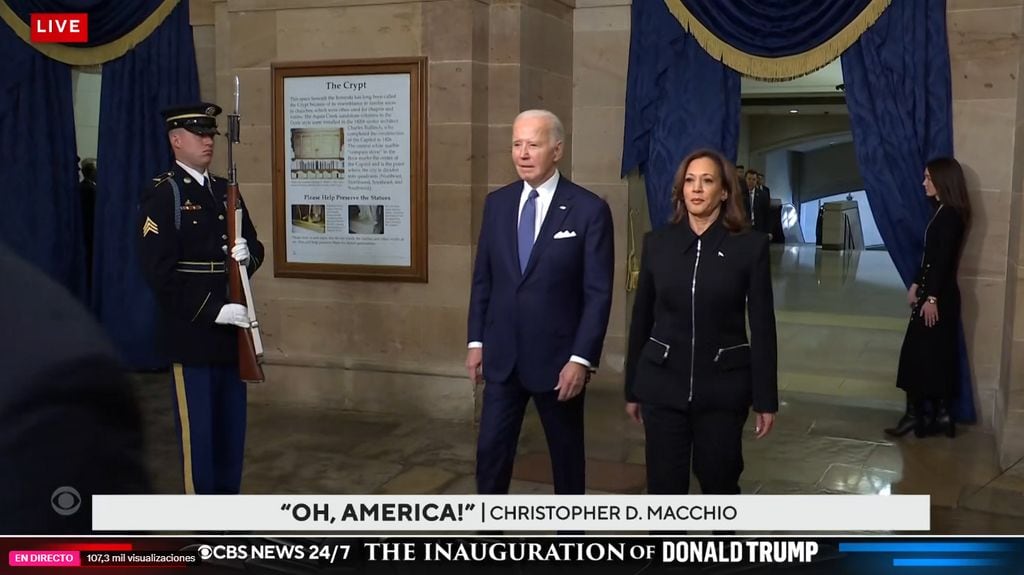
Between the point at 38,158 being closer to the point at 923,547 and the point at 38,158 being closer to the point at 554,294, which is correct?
the point at 554,294

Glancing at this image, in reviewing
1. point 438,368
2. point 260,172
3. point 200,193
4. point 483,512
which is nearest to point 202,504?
point 483,512

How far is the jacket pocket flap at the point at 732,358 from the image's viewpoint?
2.50 meters

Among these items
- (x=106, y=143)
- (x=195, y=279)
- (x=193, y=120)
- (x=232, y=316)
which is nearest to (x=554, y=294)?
(x=232, y=316)

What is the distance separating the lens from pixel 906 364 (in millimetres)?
4586

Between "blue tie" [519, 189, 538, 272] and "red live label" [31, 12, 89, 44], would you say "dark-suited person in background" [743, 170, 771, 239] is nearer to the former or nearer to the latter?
"red live label" [31, 12, 89, 44]

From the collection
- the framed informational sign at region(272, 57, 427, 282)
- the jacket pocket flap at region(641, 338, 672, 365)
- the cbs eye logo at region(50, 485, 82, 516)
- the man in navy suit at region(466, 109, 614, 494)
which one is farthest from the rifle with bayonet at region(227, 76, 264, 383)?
the cbs eye logo at region(50, 485, 82, 516)

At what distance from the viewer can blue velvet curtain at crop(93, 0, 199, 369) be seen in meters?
5.79

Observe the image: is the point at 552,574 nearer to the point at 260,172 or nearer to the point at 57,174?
the point at 260,172

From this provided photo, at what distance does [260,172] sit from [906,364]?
11.4 ft

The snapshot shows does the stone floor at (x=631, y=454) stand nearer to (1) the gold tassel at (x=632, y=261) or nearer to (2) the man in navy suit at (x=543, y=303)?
(1) the gold tassel at (x=632, y=261)

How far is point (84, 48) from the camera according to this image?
5.97m

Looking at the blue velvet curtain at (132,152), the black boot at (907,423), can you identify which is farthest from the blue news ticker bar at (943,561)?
the blue velvet curtain at (132,152)

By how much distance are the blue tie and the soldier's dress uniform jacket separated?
985mm
